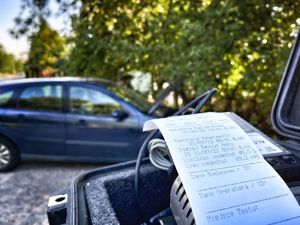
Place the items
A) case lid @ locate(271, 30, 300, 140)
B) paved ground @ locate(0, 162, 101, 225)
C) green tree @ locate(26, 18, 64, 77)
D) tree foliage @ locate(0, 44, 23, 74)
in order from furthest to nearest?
1. tree foliage @ locate(0, 44, 23, 74)
2. green tree @ locate(26, 18, 64, 77)
3. paved ground @ locate(0, 162, 101, 225)
4. case lid @ locate(271, 30, 300, 140)

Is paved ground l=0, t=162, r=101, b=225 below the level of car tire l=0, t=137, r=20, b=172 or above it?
below

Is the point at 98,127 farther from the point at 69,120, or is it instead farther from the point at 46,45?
the point at 46,45

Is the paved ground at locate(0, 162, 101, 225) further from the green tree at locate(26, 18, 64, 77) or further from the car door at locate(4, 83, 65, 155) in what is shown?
the green tree at locate(26, 18, 64, 77)

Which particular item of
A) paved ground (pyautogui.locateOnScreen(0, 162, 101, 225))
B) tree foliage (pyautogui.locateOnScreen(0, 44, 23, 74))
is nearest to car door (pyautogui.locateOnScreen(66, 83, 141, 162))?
paved ground (pyautogui.locateOnScreen(0, 162, 101, 225))

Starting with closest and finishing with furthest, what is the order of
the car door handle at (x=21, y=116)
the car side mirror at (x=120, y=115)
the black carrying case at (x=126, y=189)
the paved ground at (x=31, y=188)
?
the black carrying case at (x=126, y=189), the paved ground at (x=31, y=188), the car side mirror at (x=120, y=115), the car door handle at (x=21, y=116)

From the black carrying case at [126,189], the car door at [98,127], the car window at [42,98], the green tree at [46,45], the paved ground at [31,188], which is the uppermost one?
the green tree at [46,45]

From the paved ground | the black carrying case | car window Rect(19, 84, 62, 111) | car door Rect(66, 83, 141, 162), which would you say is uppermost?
the black carrying case

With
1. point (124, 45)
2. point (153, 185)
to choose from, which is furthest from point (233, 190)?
point (124, 45)

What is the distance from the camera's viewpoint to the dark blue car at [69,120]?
4.93 metres

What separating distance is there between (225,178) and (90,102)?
13.9ft

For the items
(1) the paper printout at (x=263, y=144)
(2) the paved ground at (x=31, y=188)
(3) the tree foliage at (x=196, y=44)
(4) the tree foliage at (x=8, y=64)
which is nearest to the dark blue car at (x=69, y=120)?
(2) the paved ground at (x=31, y=188)

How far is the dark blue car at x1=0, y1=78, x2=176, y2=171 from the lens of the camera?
4.93m

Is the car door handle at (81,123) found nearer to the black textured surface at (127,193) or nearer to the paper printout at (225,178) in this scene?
the black textured surface at (127,193)

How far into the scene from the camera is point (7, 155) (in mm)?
5191
